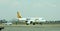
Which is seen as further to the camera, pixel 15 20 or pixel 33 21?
pixel 15 20

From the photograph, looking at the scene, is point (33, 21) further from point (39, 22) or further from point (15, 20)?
point (15, 20)

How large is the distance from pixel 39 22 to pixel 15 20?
3695 cm

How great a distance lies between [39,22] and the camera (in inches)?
3797

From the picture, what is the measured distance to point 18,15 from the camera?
13125 centimetres

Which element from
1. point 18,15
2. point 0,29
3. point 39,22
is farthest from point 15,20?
point 0,29

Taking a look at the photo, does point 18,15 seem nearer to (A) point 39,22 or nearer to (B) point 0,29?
(A) point 39,22

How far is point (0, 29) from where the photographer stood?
140ft

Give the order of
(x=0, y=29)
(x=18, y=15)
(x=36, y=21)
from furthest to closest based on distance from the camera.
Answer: (x=18, y=15) < (x=36, y=21) < (x=0, y=29)

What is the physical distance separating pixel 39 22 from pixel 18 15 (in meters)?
36.5

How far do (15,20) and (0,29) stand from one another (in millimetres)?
88608

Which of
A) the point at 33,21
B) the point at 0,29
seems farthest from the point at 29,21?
the point at 0,29

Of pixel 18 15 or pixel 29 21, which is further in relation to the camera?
pixel 18 15

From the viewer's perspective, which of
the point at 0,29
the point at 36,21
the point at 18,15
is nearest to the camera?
the point at 0,29

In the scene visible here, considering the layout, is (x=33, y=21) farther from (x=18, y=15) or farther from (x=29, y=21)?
(x=18, y=15)
